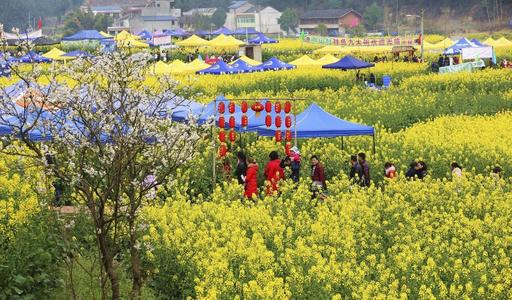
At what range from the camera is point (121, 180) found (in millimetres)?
10141

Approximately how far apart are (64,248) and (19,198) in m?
1.29

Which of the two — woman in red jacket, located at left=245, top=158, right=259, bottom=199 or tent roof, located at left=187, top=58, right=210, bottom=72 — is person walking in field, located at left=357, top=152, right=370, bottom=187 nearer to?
woman in red jacket, located at left=245, top=158, right=259, bottom=199

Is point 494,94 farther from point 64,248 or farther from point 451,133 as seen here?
point 64,248

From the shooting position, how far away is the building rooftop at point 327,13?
395ft

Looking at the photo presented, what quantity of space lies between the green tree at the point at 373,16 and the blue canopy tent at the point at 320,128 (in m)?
99.0

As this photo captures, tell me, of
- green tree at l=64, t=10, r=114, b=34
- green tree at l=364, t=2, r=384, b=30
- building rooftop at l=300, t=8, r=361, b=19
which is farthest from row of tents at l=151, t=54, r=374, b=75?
green tree at l=64, t=10, r=114, b=34

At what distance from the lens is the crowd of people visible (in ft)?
54.3

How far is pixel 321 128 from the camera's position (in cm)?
1934

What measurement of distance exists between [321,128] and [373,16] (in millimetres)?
99919

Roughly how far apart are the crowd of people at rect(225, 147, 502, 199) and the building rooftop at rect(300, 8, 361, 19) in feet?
341

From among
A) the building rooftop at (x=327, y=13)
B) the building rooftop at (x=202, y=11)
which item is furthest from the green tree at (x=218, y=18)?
the building rooftop at (x=327, y=13)

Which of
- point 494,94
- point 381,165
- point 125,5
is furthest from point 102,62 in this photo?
point 125,5

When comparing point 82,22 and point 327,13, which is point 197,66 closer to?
point 82,22

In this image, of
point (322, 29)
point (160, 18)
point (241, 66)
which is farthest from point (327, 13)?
point (241, 66)
